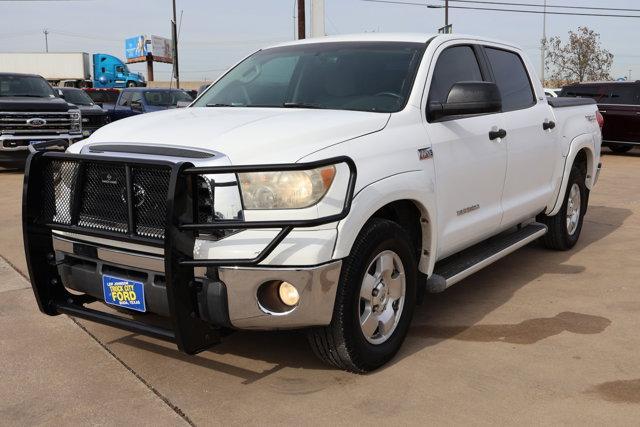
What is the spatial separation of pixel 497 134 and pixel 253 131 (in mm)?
2035

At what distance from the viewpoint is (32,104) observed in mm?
13023

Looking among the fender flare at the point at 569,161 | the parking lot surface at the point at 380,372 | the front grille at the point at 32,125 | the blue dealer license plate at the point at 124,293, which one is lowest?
the parking lot surface at the point at 380,372

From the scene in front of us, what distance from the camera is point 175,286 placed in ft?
10.5

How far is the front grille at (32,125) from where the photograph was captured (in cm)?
1272

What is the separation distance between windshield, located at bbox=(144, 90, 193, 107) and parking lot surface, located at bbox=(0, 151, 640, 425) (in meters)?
12.9

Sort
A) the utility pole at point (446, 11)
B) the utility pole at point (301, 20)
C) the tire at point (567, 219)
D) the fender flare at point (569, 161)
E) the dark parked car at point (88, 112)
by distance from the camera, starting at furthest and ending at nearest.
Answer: the utility pole at point (446, 11) < the utility pole at point (301, 20) < the dark parked car at point (88, 112) < the tire at point (567, 219) < the fender flare at point (569, 161)

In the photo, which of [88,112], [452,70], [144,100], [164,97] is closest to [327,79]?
[452,70]

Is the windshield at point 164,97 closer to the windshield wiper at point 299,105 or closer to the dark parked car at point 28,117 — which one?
the dark parked car at point 28,117

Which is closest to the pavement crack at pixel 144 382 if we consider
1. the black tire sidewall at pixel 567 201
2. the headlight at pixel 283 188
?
the headlight at pixel 283 188

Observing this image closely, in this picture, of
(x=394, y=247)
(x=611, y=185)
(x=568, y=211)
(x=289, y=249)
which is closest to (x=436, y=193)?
(x=394, y=247)

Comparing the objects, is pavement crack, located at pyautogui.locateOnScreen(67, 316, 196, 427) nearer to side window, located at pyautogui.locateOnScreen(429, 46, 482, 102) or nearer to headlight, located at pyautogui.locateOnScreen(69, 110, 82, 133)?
side window, located at pyautogui.locateOnScreen(429, 46, 482, 102)

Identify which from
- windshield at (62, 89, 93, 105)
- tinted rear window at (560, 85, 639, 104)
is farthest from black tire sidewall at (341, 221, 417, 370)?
windshield at (62, 89, 93, 105)

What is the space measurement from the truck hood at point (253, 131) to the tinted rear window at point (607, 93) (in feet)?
44.5

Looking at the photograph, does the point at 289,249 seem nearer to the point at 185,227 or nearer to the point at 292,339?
the point at 185,227
